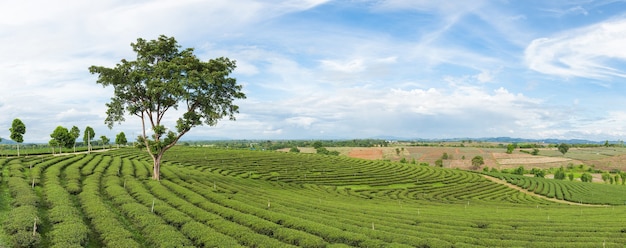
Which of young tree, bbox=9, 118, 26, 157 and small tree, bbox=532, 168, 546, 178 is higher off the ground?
young tree, bbox=9, 118, 26, 157

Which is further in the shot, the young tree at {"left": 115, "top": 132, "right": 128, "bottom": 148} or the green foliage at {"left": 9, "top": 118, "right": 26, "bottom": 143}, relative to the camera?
the young tree at {"left": 115, "top": 132, "right": 128, "bottom": 148}

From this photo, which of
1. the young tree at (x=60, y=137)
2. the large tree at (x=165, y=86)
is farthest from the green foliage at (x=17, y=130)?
the large tree at (x=165, y=86)

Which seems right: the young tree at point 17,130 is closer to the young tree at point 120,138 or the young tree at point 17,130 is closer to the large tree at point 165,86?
the large tree at point 165,86

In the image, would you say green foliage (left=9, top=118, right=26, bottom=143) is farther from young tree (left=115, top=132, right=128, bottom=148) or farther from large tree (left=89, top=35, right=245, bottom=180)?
young tree (left=115, top=132, right=128, bottom=148)

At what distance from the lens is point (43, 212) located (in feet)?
63.4

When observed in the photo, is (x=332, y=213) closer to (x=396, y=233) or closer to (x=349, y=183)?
(x=396, y=233)

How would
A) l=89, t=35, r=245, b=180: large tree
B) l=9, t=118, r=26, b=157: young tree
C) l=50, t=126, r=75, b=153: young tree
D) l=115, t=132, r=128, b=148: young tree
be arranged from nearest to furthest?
l=89, t=35, r=245, b=180: large tree, l=9, t=118, r=26, b=157: young tree, l=50, t=126, r=75, b=153: young tree, l=115, t=132, r=128, b=148: young tree

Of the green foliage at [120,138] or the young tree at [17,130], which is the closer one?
the young tree at [17,130]

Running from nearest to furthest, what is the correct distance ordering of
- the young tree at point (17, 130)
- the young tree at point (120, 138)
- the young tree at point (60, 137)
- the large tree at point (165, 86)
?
the large tree at point (165, 86) → the young tree at point (17, 130) → the young tree at point (60, 137) → the young tree at point (120, 138)

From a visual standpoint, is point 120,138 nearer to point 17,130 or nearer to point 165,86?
point 17,130

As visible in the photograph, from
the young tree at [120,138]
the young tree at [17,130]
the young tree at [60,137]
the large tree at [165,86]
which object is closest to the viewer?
the large tree at [165,86]

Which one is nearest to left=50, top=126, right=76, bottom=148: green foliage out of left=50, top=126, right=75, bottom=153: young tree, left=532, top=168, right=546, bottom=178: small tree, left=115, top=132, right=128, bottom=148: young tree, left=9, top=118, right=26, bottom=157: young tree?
left=50, top=126, right=75, bottom=153: young tree

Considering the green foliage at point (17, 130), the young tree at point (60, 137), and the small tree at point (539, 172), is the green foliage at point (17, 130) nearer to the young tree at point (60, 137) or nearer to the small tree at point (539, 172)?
the young tree at point (60, 137)

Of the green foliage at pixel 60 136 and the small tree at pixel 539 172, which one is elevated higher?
the green foliage at pixel 60 136
